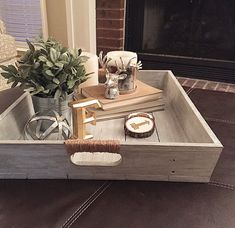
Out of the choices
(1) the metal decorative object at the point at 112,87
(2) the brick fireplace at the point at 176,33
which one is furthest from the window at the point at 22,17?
(1) the metal decorative object at the point at 112,87

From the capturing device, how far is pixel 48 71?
0.71m

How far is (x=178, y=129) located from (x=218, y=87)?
1663mm

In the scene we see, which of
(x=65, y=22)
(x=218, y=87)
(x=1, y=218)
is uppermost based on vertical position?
(x=65, y=22)

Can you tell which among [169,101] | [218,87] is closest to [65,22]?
[218,87]

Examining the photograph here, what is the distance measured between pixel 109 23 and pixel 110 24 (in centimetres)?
1

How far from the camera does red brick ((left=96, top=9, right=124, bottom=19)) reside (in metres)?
→ 2.39

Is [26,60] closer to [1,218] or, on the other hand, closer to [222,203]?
[1,218]

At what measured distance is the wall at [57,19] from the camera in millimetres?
2436

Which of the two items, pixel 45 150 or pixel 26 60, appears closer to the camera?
pixel 45 150

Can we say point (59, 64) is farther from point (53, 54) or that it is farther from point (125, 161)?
point (125, 161)

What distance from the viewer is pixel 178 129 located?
33.5 inches

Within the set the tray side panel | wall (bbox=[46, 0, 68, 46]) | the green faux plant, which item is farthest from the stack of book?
wall (bbox=[46, 0, 68, 46])

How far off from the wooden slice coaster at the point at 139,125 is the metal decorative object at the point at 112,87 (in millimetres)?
102

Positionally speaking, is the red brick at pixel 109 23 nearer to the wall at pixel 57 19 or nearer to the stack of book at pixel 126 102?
the wall at pixel 57 19
